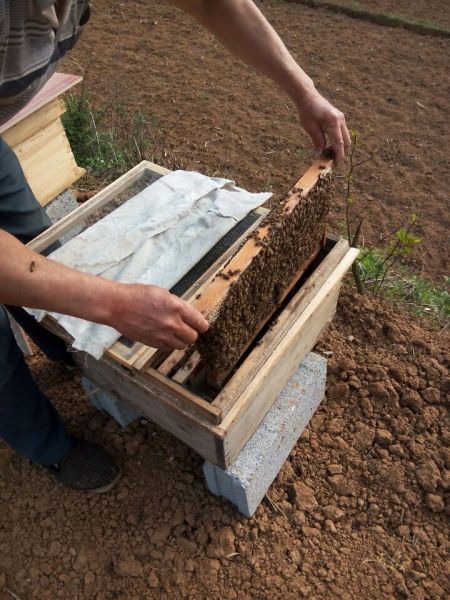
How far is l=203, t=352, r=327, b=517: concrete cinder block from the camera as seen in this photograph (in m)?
2.03

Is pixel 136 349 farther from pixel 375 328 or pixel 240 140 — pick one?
pixel 240 140

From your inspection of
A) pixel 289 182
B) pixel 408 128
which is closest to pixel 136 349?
pixel 289 182

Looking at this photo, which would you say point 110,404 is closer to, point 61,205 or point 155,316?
point 155,316

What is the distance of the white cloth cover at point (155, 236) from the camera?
199cm

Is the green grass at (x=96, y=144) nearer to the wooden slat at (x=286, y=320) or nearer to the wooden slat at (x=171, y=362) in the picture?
the wooden slat at (x=286, y=320)

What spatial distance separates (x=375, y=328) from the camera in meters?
2.78

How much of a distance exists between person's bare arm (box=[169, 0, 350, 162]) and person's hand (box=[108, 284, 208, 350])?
0.95 metres

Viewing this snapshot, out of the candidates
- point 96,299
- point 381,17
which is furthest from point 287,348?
point 381,17

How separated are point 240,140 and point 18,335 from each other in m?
2.75

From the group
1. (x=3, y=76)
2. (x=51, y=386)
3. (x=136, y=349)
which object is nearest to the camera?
(x=3, y=76)

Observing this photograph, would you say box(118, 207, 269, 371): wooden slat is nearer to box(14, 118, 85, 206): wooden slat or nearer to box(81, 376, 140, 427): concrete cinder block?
box(81, 376, 140, 427): concrete cinder block

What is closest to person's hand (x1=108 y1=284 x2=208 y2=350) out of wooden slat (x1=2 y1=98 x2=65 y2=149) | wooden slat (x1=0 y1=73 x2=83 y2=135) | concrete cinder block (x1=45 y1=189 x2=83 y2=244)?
wooden slat (x1=0 y1=73 x2=83 y2=135)

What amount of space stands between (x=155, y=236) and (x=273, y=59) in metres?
0.86

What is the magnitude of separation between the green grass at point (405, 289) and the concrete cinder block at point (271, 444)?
0.94 metres
